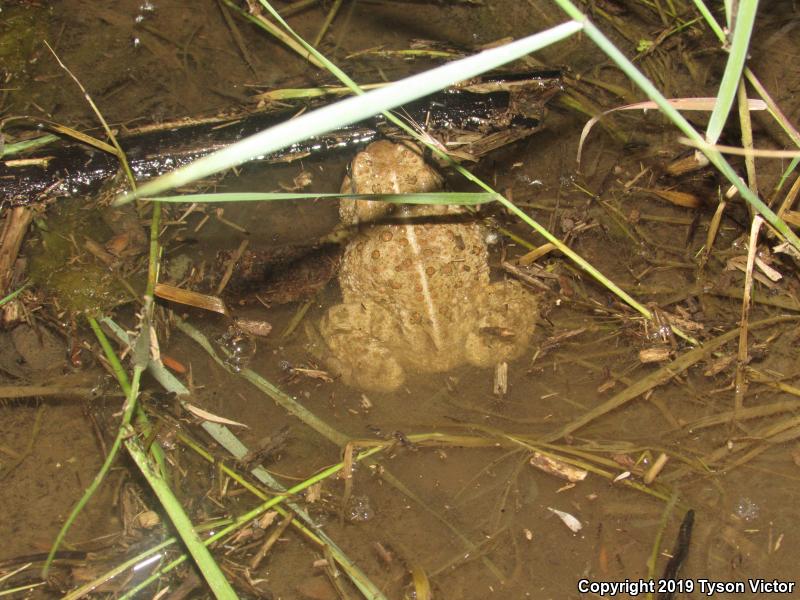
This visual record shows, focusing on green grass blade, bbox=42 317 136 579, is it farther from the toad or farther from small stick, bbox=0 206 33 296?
the toad

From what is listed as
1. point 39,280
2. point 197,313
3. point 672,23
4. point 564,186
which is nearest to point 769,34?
point 672,23

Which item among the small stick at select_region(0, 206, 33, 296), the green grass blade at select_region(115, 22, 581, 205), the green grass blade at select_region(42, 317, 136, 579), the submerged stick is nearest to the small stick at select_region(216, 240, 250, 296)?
the green grass blade at select_region(42, 317, 136, 579)

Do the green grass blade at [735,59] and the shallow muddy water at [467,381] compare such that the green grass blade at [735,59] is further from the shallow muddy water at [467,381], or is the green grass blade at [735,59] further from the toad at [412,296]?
the toad at [412,296]

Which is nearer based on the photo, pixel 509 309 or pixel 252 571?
pixel 252 571

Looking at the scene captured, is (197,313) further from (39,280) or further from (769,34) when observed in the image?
(769,34)

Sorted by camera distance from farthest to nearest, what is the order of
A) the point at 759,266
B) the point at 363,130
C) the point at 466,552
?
the point at 363,130
the point at 759,266
the point at 466,552

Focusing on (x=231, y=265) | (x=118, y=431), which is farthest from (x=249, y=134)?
(x=118, y=431)


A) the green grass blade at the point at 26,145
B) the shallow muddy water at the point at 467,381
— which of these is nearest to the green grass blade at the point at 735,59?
the shallow muddy water at the point at 467,381
